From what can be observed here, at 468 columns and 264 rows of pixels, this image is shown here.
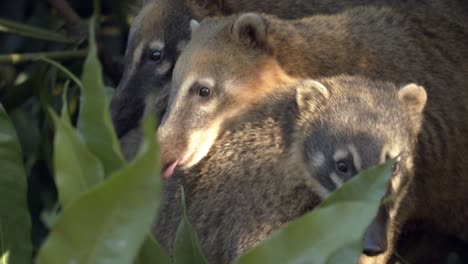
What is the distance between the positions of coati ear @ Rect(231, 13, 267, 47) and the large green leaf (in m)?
1.24

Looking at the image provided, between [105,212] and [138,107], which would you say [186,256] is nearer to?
[105,212]

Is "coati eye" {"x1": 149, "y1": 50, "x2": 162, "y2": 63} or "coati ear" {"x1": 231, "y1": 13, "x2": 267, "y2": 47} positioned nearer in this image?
"coati ear" {"x1": 231, "y1": 13, "x2": 267, "y2": 47}

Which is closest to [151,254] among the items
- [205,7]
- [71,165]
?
[71,165]

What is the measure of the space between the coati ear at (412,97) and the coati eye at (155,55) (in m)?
0.92

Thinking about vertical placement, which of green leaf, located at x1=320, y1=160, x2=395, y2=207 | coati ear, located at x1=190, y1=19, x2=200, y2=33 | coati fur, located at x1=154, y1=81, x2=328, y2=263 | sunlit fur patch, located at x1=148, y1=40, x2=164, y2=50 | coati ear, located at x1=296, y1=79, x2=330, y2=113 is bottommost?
coati fur, located at x1=154, y1=81, x2=328, y2=263

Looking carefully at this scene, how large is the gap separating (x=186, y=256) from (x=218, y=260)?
606 mm

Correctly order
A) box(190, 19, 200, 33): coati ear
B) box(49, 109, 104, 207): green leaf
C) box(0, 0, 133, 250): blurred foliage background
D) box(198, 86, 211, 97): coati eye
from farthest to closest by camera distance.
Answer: box(0, 0, 133, 250): blurred foliage background, box(190, 19, 200, 33): coati ear, box(198, 86, 211, 97): coati eye, box(49, 109, 104, 207): green leaf

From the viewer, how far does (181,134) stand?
317 centimetres

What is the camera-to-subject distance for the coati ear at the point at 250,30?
3412mm

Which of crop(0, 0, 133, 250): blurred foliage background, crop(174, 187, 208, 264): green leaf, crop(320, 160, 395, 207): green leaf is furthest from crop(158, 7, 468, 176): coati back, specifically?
crop(320, 160, 395, 207): green leaf

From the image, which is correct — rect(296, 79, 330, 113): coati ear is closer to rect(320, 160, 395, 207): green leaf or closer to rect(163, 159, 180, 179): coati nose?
rect(163, 159, 180, 179): coati nose

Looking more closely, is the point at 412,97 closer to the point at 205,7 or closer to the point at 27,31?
the point at 205,7

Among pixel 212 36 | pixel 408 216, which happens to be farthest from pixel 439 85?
pixel 212 36

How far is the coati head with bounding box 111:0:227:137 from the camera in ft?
11.8
